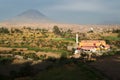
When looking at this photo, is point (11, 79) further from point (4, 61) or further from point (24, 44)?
point (24, 44)

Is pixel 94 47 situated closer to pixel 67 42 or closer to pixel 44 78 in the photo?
pixel 67 42

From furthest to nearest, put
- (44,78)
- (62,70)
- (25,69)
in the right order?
(25,69) → (62,70) → (44,78)

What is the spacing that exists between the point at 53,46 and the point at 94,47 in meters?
13.2

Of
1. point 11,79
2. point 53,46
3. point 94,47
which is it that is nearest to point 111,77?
point 11,79

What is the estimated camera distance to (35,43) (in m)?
68.1

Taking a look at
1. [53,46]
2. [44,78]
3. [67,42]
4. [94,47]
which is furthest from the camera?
[67,42]

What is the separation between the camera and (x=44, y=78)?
1864 centimetres

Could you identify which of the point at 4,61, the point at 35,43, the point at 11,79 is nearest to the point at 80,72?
the point at 11,79

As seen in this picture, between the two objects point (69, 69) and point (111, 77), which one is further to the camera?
point (69, 69)

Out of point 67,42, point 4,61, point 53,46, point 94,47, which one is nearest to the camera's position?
point 4,61

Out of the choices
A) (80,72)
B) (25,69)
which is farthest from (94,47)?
(80,72)

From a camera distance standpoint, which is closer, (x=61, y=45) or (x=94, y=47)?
(x=94, y=47)

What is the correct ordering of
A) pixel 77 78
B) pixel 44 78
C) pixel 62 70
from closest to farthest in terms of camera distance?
pixel 77 78
pixel 44 78
pixel 62 70

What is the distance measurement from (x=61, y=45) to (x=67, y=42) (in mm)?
3909
